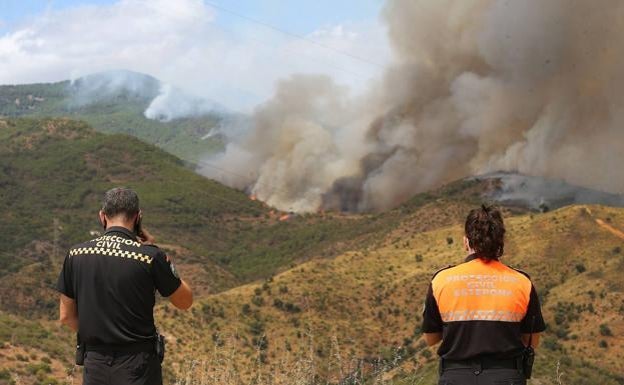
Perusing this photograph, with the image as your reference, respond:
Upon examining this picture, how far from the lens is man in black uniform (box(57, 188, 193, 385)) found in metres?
6.04

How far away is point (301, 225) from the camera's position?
302ft

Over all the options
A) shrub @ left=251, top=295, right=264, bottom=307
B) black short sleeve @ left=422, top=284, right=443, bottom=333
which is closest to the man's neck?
black short sleeve @ left=422, top=284, right=443, bottom=333

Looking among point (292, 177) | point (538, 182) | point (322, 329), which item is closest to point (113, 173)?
point (292, 177)

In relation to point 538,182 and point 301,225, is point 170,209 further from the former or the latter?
point 538,182

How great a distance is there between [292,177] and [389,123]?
61.7 feet

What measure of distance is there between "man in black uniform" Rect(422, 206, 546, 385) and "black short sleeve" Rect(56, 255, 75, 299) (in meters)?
2.66

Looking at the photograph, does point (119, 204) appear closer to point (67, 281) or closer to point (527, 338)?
point (67, 281)

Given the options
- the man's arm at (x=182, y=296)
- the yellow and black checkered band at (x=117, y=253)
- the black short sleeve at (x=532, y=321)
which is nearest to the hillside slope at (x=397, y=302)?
→ the man's arm at (x=182, y=296)

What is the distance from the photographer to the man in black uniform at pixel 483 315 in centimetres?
560

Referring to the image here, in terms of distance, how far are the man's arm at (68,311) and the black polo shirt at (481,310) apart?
264 cm

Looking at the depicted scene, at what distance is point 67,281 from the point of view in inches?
246

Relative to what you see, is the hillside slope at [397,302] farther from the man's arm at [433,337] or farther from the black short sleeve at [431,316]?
the black short sleeve at [431,316]

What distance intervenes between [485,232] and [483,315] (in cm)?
58

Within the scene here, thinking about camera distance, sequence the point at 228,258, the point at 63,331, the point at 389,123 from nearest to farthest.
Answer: the point at 63,331, the point at 228,258, the point at 389,123
